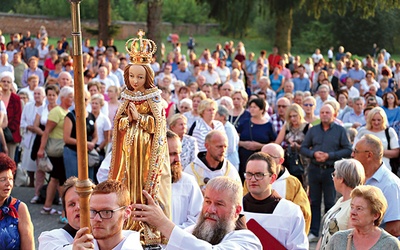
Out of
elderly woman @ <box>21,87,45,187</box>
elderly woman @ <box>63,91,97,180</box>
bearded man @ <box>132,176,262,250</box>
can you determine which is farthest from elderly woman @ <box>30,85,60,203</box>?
bearded man @ <box>132,176,262,250</box>

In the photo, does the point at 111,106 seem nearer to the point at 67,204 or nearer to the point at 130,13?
the point at 67,204

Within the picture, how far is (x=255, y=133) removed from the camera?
42.0ft

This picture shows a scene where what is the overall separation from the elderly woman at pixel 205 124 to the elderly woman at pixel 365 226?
5.43 meters

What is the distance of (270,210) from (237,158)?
5215mm

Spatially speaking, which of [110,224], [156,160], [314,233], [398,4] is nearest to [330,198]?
[314,233]

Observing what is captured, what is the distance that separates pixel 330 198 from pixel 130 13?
4556 centimetres

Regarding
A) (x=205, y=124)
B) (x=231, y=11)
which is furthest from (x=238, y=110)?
(x=231, y=11)

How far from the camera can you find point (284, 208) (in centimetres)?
664

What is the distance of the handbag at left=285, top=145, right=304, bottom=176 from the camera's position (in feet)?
39.6

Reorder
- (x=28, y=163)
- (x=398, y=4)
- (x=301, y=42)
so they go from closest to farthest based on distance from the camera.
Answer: (x=28, y=163) → (x=398, y=4) → (x=301, y=42)

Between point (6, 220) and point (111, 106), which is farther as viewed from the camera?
point (111, 106)

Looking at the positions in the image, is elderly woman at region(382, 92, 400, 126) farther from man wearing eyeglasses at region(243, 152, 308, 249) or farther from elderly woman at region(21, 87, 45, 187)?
man wearing eyeglasses at region(243, 152, 308, 249)

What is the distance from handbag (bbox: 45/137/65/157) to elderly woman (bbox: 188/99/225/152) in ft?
6.65

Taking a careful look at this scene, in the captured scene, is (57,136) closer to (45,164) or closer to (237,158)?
(45,164)
